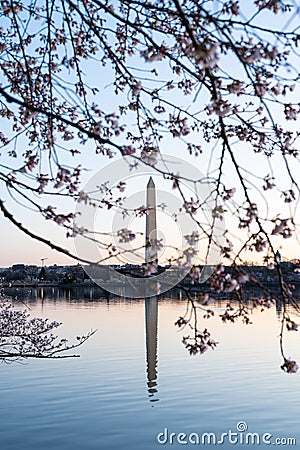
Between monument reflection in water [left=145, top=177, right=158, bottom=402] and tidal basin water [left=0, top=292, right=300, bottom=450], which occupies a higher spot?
monument reflection in water [left=145, top=177, right=158, bottom=402]

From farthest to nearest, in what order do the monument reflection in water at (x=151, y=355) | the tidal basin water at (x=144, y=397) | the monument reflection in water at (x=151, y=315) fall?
the monument reflection in water at (x=151, y=355) < the tidal basin water at (x=144, y=397) < the monument reflection in water at (x=151, y=315)

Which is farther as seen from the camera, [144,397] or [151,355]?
[151,355]

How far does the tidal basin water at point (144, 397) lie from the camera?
10328 mm

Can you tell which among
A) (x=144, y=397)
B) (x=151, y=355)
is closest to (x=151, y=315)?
(x=151, y=355)

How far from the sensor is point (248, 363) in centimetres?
1675

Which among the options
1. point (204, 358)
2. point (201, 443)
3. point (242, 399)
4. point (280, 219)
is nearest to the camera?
point (280, 219)

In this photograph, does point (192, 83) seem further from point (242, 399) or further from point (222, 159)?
point (242, 399)

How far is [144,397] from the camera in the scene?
13031 mm

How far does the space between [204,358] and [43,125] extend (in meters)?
14.6

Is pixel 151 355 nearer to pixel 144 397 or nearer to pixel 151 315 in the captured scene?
pixel 144 397

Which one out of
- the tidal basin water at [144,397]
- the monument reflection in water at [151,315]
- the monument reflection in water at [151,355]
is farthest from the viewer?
the monument reflection in water at [151,355]

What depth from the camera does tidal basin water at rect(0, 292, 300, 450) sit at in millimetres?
10328

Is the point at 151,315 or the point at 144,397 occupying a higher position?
the point at 151,315

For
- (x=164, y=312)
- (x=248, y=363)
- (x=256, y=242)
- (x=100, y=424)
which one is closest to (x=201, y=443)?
(x=100, y=424)
